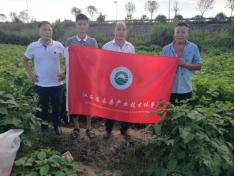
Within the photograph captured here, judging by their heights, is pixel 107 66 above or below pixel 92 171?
above

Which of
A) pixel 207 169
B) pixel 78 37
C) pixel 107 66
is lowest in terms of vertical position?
pixel 207 169

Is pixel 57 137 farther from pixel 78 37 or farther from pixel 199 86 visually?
pixel 199 86

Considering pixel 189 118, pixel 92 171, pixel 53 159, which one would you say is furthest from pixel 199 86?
pixel 53 159

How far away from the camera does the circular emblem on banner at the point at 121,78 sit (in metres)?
3.86

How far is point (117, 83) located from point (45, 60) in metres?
1.14

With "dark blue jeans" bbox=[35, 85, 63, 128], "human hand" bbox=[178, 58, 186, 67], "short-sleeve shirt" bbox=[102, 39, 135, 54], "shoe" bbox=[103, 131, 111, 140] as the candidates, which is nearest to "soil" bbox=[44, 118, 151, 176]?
"shoe" bbox=[103, 131, 111, 140]

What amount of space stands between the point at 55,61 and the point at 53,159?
1.76m

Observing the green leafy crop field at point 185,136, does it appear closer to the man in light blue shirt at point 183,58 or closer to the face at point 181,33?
the man in light blue shirt at point 183,58

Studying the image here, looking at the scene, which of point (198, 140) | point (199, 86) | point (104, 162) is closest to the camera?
point (198, 140)

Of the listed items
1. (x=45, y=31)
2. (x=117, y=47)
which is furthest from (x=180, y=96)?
(x=45, y=31)

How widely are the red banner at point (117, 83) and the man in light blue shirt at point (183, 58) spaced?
0.35 feet

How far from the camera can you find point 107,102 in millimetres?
3916

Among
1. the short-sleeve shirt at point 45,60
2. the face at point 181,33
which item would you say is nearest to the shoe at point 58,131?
the short-sleeve shirt at point 45,60

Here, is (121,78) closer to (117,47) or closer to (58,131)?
(117,47)
